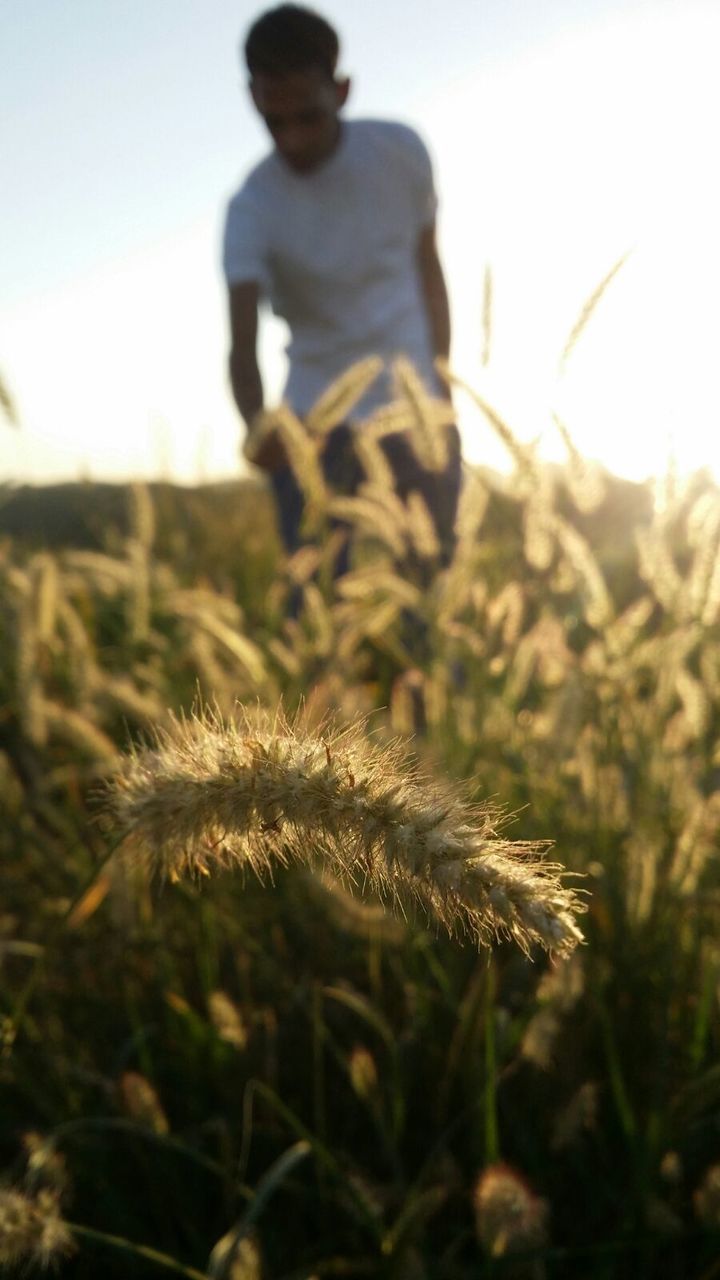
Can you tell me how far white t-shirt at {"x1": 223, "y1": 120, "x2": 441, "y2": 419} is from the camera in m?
3.94

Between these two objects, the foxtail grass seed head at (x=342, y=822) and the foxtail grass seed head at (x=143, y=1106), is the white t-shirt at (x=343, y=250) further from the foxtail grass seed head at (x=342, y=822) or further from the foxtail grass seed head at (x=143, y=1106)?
the foxtail grass seed head at (x=342, y=822)

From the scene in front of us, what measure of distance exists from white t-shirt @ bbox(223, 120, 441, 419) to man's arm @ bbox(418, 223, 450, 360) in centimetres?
13

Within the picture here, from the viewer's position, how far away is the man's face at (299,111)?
145 inches

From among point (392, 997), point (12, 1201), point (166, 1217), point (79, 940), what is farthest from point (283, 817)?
point (79, 940)

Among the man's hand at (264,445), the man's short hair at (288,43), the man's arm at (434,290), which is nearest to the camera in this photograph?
the man's hand at (264,445)

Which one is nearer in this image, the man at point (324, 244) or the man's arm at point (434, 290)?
the man at point (324, 244)

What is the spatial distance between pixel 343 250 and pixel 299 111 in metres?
0.49

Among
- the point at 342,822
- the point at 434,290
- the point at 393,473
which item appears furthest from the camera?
the point at 434,290

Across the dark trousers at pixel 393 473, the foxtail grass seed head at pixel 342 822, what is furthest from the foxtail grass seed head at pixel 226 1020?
the dark trousers at pixel 393 473

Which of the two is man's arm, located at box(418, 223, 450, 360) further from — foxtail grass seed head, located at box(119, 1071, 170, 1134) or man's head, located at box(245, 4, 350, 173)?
foxtail grass seed head, located at box(119, 1071, 170, 1134)

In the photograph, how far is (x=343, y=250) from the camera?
158 inches

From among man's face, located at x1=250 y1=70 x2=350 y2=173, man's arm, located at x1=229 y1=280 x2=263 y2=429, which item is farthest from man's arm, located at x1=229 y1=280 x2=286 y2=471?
man's face, located at x1=250 y1=70 x2=350 y2=173

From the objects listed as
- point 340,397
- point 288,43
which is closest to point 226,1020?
point 340,397

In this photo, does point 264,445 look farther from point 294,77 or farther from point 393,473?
point 294,77
